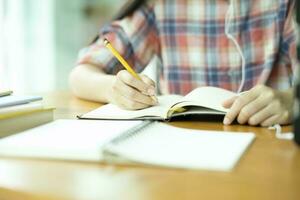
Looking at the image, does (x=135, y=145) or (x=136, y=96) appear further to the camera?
(x=136, y=96)

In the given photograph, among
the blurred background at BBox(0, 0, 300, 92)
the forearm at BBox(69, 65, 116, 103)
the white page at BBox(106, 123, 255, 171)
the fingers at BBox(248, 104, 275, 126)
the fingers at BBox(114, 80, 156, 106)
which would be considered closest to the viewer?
the white page at BBox(106, 123, 255, 171)

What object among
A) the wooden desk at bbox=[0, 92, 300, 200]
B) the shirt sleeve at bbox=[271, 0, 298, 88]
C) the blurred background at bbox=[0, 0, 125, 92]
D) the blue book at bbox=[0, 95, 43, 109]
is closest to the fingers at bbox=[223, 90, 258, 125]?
the wooden desk at bbox=[0, 92, 300, 200]

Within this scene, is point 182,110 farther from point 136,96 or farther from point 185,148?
point 185,148

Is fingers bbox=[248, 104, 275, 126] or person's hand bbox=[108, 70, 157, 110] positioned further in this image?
person's hand bbox=[108, 70, 157, 110]

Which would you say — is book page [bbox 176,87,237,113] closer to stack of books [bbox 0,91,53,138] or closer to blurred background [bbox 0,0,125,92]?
stack of books [bbox 0,91,53,138]

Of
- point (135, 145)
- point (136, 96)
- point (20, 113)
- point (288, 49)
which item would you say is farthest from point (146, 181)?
point (288, 49)

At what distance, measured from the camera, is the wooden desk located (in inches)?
20.2

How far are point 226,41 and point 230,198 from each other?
3.71 feet

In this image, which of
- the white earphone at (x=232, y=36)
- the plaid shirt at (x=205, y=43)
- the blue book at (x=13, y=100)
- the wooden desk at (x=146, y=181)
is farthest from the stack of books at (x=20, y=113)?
the white earphone at (x=232, y=36)

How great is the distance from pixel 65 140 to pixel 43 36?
1963 mm

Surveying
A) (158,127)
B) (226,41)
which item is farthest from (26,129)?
(226,41)

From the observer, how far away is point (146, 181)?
0.56 metres

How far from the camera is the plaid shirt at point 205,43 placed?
1.51m

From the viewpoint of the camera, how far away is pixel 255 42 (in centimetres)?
A: 155
